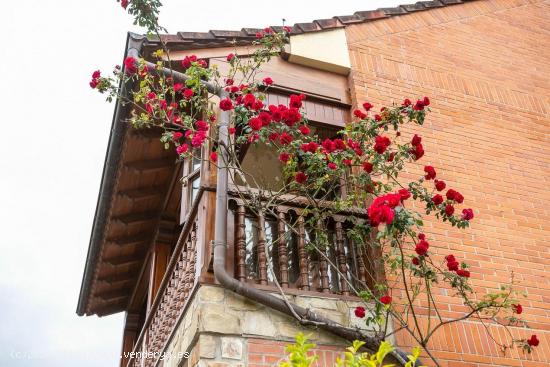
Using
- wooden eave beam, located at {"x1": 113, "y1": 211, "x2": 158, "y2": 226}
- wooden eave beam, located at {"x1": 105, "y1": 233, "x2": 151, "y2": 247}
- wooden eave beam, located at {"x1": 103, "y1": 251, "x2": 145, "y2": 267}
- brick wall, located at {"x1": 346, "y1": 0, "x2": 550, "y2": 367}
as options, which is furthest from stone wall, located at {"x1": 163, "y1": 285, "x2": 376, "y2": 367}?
wooden eave beam, located at {"x1": 103, "y1": 251, "x2": 145, "y2": 267}

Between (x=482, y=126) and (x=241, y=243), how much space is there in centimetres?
341

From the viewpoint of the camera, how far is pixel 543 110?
6574 mm

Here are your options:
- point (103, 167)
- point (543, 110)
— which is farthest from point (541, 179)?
point (103, 167)

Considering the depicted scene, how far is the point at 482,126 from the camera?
235 inches

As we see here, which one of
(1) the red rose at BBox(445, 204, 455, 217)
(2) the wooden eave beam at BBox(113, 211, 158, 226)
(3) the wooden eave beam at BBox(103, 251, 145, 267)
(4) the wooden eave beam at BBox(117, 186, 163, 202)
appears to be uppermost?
(4) the wooden eave beam at BBox(117, 186, 163, 202)

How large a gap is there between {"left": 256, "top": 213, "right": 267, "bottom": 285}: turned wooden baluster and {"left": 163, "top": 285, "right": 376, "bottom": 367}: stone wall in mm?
235

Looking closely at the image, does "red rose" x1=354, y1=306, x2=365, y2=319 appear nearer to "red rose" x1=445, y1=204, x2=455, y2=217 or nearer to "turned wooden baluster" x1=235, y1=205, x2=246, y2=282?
"turned wooden baluster" x1=235, y1=205, x2=246, y2=282

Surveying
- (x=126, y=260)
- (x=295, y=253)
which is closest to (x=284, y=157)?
(x=295, y=253)

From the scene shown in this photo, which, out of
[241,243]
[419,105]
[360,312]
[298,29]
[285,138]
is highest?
[298,29]

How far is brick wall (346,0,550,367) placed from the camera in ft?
15.6

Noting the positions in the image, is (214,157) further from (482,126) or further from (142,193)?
(482,126)

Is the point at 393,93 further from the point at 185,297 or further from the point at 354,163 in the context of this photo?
the point at 185,297

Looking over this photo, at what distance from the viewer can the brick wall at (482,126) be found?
4750 millimetres

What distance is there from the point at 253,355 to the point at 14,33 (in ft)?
59.9
